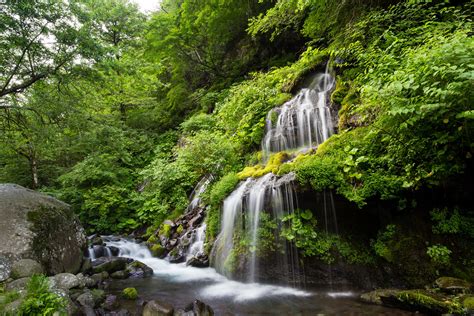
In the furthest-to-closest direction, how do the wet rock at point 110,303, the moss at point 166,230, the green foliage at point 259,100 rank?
the green foliage at point 259,100, the moss at point 166,230, the wet rock at point 110,303

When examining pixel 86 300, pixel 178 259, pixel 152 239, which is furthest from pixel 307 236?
pixel 152 239

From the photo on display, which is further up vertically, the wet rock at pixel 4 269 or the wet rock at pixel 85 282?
the wet rock at pixel 4 269

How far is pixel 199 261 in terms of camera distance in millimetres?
6832

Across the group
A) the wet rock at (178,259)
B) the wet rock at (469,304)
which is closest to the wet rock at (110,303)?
the wet rock at (178,259)

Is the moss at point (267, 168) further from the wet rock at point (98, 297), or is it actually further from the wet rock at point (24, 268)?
the wet rock at point (24, 268)

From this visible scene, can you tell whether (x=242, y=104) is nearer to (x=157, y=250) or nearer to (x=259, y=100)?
(x=259, y=100)

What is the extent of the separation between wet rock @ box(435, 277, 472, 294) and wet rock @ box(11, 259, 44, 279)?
6.61 m

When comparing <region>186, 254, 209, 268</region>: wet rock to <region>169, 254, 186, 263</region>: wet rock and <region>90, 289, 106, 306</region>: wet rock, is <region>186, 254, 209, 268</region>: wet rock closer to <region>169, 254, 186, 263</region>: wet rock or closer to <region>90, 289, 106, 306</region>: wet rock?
<region>169, 254, 186, 263</region>: wet rock

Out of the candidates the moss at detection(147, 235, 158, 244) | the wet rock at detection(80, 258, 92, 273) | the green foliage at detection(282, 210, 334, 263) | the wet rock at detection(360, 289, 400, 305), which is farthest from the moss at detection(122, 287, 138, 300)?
the wet rock at detection(360, 289, 400, 305)

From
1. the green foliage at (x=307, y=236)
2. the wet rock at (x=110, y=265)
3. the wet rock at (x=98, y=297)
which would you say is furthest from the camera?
the wet rock at (x=110, y=265)

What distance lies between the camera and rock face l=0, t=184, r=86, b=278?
496 cm

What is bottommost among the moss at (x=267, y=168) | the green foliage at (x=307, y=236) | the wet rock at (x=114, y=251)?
the wet rock at (x=114, y=251)

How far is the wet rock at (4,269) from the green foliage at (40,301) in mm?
1278

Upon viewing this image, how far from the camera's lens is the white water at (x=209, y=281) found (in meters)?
4.96
